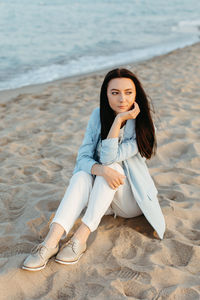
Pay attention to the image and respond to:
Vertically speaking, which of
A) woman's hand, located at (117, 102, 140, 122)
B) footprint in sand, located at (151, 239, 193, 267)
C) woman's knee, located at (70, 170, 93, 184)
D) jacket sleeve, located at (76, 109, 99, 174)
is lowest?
footprint in sand, located at (151, 239, 193, 267)

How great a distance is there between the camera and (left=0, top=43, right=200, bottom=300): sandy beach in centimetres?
222

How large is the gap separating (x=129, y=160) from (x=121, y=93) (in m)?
0.50

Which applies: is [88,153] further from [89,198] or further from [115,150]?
[89,198]

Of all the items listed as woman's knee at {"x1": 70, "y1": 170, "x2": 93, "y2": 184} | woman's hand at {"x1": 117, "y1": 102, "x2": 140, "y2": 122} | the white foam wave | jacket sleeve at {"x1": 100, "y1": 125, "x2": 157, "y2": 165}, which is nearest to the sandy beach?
woman's knee at {"x1": 70, "y1": 170, "x2": 93, "y2": 184}

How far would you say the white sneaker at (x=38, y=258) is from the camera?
7.52ft

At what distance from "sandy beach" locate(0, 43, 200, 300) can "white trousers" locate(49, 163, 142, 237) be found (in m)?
0.26

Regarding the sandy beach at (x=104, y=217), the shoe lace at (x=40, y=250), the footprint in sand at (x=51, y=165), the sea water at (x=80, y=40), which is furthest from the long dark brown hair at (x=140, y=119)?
the sea water at (x=80, y=40)

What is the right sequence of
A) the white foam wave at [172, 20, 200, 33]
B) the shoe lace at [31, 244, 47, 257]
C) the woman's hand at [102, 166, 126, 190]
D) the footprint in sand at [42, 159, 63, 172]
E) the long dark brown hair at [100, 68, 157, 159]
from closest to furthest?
the shoe lace at [31, 244, 47, 257], the woman's hand at [102, 166, 126, 190], the long dark brown hair at [100, 68, 157, 159], the footprint in sand at [42, 159, 63, 172], the white foam wave at [172, 20, 200, 33]

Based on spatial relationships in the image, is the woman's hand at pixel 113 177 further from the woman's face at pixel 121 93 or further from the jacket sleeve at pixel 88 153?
the woman's face at pixel 121 93

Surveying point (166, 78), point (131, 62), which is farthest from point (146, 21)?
point (166, 78)

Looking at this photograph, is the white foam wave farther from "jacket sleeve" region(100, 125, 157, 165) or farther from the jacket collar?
"jacket sleeve" region(100, 125, 157, 165)

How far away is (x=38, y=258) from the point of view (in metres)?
2.31

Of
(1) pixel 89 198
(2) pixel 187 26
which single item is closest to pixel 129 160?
(1) pixel 89 198

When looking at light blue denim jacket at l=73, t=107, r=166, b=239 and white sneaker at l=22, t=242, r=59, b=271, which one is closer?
white sneaker at l=22, t=242, r=59, b=271
